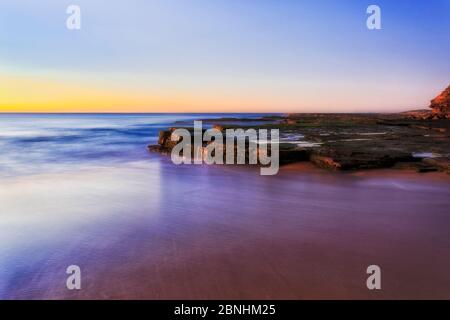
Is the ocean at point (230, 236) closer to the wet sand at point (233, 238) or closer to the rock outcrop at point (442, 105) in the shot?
the wet sand at point (233, 238)

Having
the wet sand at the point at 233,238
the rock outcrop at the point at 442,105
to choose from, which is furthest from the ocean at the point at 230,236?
the rock outcrop at the point at 442,105

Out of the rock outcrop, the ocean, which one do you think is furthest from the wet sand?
the rock outcrop

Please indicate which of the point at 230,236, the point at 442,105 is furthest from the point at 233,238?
the point at 442,105

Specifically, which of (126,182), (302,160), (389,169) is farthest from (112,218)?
(389,169)

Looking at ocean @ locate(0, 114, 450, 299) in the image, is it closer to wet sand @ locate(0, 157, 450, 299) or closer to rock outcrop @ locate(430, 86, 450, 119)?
wet sand @ locate(0, 157, 450, 299)

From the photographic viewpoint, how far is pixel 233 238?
5016 mm

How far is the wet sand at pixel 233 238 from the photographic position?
3.66 metres

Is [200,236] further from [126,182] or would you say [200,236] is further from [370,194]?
[126,182]

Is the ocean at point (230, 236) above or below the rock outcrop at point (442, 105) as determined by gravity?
below

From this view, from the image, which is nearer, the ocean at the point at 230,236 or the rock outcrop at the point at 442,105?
the ocean at the point at 230,236

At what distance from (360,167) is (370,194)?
2539mm

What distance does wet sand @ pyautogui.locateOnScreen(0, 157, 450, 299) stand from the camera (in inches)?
144
